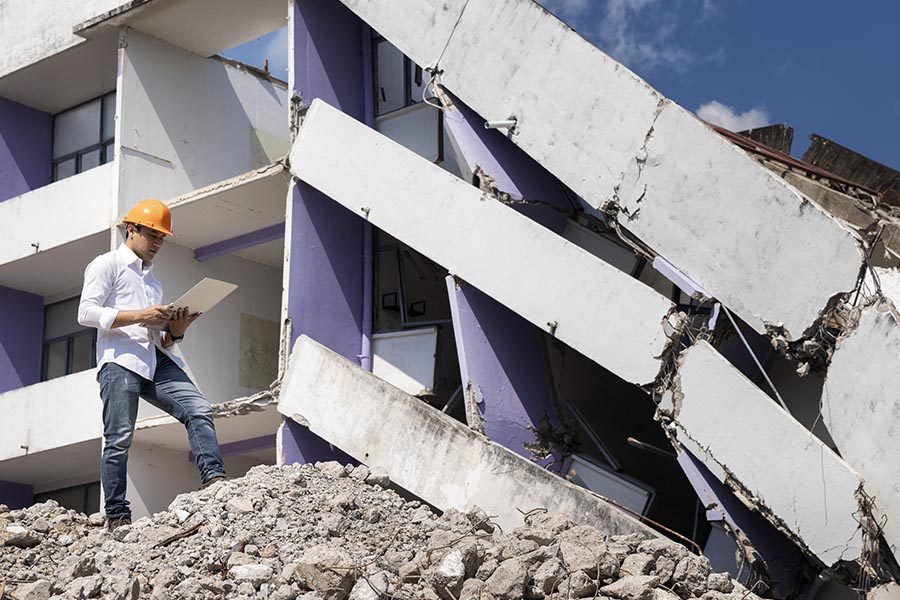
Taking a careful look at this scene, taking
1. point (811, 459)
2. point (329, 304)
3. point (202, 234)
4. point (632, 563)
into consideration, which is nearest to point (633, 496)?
point (811, 459)

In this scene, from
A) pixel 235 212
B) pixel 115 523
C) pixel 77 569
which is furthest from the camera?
pixel 235 212

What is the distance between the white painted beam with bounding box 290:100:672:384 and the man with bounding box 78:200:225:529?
2484 millimetres

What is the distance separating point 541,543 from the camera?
8.01 meters

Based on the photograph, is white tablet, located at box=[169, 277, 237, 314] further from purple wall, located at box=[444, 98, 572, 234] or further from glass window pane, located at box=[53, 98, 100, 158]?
glass window pane, located at box=[53, 98, 100, 158]

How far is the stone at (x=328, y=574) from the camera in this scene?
23.5 feet

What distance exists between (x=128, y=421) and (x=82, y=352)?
10.5m

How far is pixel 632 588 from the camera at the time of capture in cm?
721

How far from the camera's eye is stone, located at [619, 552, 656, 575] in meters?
7.55

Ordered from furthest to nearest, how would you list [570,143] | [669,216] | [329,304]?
1. [329,304]
2. [570,143]
3. [669,216]

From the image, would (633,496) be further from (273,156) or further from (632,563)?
(273,156)

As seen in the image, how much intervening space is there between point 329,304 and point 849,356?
6.25 metres

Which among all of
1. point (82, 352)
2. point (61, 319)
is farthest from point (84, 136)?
point (82, 352)

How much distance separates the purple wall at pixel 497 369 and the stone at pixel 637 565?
345 cm

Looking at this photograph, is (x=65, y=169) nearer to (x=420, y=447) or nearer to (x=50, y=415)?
(x=50, y=415)
